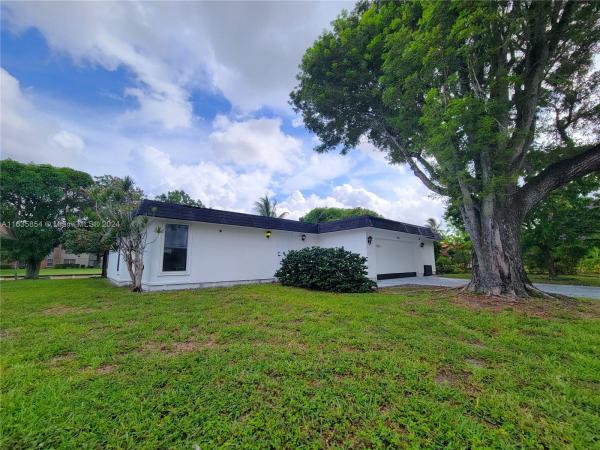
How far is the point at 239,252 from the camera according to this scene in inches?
387

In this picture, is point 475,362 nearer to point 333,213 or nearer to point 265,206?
point 265,206

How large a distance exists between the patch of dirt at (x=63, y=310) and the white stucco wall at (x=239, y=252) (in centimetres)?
245

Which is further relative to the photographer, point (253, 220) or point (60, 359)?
point (253, 220)

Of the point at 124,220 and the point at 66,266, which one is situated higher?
the point at 124,220

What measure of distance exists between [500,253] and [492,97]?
13.0ft

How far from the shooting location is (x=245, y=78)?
868 centimetres

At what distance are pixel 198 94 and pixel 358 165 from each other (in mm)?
7965

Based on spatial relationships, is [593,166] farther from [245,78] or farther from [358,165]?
[245,78]

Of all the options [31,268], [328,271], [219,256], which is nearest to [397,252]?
[328,271]

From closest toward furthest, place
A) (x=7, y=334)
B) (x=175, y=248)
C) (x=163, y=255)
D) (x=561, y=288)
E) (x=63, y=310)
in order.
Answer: (x=7, y=334) → (x=63, y=310) → (x=163, y=255) → (x=561, y=288) → (x=175, y=248)

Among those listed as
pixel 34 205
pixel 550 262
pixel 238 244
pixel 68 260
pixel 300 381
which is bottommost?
pixel 68 260

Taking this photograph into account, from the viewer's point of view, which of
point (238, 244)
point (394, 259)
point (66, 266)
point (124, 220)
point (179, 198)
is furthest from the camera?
point (66, 266)

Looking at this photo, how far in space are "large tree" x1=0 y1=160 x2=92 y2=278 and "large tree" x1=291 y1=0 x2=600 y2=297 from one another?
1674 cm

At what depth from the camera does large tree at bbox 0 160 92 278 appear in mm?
12805
